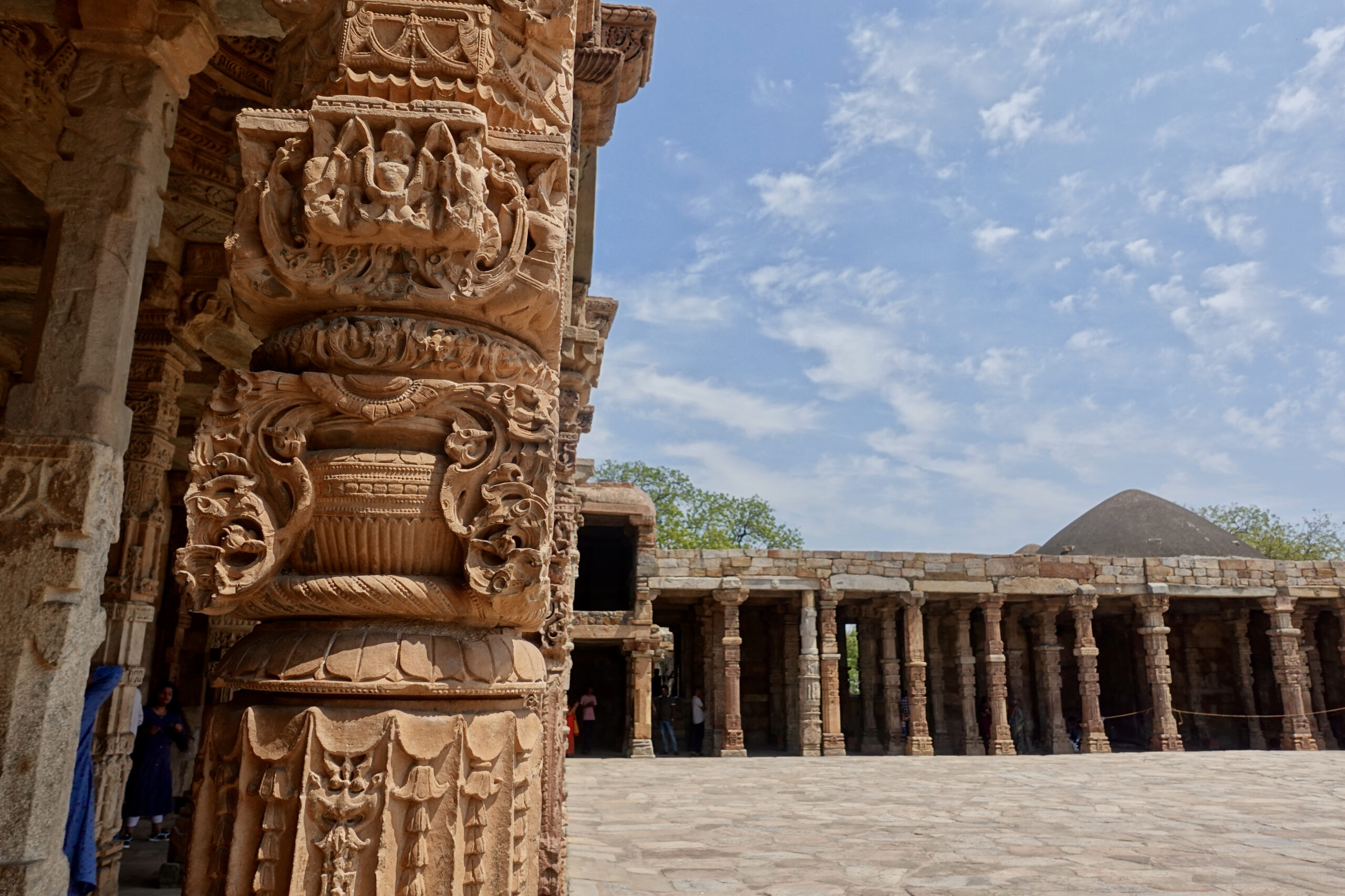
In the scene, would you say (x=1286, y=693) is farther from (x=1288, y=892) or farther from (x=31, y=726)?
(x=31, y=726)

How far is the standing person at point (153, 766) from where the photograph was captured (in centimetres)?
652

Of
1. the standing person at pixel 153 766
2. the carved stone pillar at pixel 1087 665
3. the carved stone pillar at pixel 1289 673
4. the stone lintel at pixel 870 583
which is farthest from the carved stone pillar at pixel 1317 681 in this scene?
the standing person at pixel 153 766

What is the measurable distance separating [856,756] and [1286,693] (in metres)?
10.7

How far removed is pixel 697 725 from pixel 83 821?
16.4 metres

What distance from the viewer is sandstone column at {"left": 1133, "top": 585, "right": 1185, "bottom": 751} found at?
63.4ft

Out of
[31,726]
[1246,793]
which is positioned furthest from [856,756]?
[31,726]

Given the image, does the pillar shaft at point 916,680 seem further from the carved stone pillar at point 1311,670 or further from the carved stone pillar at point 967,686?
the carved stone pillar at point 1311,670

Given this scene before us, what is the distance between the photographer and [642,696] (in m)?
17.2

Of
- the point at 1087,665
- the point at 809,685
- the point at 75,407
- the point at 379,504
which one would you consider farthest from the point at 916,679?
the point at 379,504

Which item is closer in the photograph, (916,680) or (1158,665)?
(916,680)

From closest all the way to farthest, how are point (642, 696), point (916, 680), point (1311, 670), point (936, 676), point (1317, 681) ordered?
point (642, 696), point (916, 680), point (936, 676), point (1317, 681), point (1311, 670)

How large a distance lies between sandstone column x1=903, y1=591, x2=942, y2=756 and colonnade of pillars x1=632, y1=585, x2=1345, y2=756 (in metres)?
0.02

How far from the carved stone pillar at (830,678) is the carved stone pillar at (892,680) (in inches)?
50.5

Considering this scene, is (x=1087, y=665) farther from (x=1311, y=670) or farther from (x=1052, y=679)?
(x=1311, y=670)
